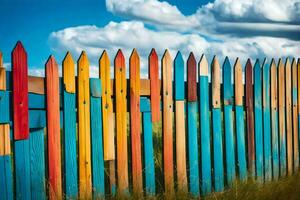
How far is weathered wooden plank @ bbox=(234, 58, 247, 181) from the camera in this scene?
6.00 m

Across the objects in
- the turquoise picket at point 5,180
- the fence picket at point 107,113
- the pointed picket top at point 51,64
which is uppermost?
the pointed picket top at point 51,64

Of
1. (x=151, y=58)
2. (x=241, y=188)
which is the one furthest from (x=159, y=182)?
(x=151, y=58)

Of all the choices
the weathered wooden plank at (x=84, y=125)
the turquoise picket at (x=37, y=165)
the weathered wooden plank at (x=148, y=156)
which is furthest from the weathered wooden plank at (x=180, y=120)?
the turquoise picket at (x=37, y=165)

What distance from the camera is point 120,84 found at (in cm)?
461

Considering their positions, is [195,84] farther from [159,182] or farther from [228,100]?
[159,182]

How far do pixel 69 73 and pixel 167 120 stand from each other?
4.33ft

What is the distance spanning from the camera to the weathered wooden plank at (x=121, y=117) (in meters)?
4.57

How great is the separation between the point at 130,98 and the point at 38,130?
1034 mm

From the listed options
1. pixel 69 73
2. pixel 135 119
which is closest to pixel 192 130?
pixel 135 119

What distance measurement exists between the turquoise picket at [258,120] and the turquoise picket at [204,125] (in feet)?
3.76

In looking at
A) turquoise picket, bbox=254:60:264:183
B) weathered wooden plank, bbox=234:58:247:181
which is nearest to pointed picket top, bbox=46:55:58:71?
weathered wooden plank, bbox=234:58:247:181

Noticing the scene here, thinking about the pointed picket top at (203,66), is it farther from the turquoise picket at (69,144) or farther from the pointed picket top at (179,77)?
the turquoise picket at (69,144)

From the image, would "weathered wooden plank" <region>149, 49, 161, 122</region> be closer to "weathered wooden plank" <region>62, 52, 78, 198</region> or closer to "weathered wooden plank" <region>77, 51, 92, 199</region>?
"weathered wooden plank" <region>77, 51, 92, 199</region>

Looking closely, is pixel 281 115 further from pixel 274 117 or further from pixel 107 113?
pixel 107 113
